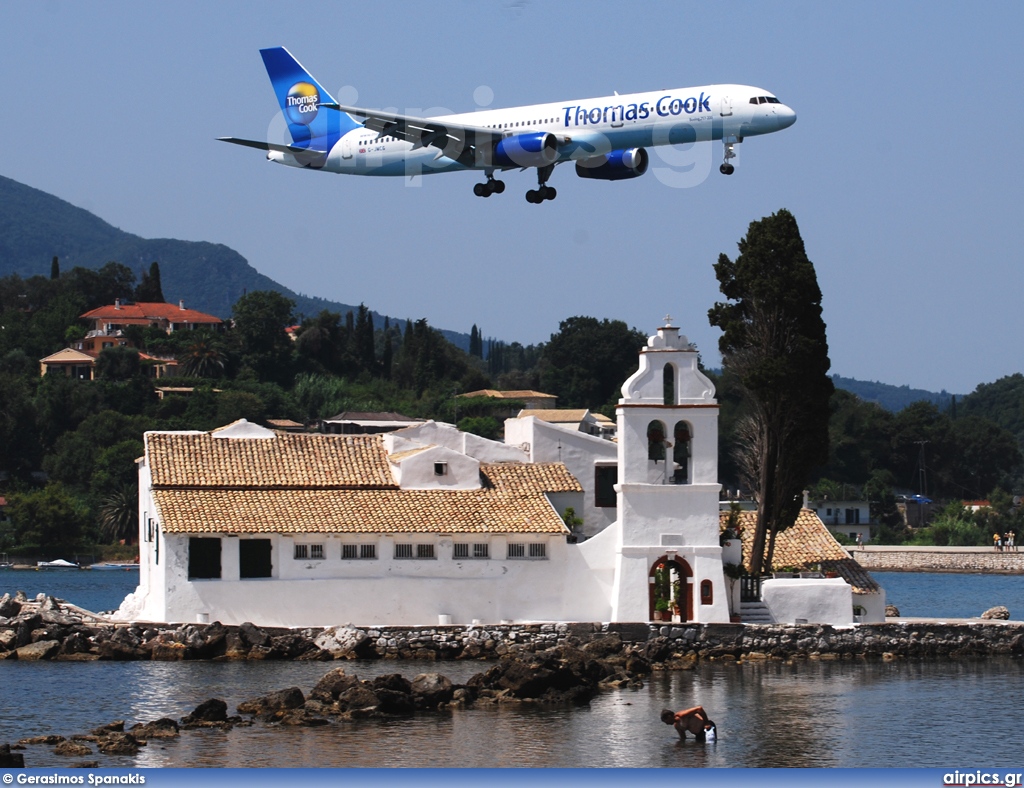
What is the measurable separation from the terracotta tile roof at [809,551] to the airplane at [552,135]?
29.8 ft

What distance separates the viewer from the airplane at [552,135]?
48.1 meters

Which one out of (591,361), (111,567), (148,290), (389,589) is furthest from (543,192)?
(148,290)

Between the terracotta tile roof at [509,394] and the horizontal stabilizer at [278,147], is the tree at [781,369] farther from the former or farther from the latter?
the terracotta tile roof at [509,394]

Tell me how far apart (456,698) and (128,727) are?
19.6 ft

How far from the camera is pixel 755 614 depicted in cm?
4159

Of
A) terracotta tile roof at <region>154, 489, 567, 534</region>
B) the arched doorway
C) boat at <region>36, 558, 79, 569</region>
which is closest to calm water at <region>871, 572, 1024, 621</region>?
the arched doorway

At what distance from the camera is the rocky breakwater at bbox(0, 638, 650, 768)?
28703mm

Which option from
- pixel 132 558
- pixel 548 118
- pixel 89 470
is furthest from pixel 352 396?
pixel 548 118

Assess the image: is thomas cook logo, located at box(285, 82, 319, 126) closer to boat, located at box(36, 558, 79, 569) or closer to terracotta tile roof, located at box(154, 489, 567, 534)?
terracotta tile roof, located at box(154, 489, 567, 534)

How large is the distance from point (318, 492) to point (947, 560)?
73791 mm

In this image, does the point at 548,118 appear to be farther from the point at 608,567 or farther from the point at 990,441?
the point at 990,441

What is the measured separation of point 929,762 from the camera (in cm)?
2855

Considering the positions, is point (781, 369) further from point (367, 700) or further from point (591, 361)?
point (591, 361)

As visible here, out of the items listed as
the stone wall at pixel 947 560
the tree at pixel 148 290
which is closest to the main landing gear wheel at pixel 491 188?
the stone wall at pixel 947 560
